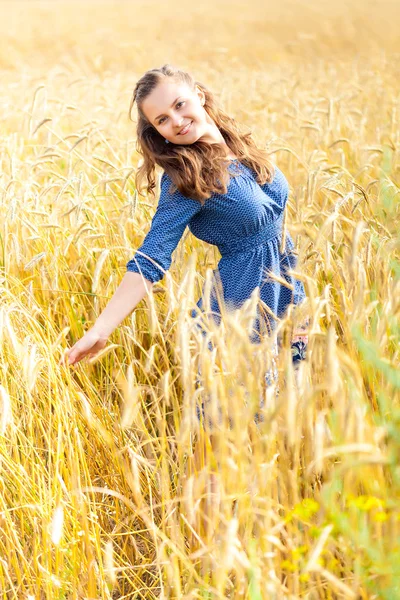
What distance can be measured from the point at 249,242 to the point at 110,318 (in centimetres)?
48

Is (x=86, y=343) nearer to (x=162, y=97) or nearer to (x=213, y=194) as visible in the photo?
(x=213, y=194)

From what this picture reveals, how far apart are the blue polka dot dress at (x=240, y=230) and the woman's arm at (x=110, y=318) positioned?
0.48 ft

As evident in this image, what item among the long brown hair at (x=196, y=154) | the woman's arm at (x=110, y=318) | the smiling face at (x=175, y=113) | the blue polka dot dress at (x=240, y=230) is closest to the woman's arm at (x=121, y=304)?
the woman's arm at (x=110, y=318)

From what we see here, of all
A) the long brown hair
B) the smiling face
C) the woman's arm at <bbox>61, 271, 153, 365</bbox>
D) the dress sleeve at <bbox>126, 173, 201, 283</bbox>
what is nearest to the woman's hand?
the woman's arm at <bbox>61, 271, 153, 365</bbox>

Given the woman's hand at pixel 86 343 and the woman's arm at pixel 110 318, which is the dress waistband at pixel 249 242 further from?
the woman's hand at pixel 86 343

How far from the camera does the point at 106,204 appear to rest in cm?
343


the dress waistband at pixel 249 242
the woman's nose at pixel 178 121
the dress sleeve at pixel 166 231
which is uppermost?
the woman's nose at pixel 178 121

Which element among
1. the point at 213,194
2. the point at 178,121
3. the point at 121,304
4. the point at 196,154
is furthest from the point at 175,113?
the point at 121,304

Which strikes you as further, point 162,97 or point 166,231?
point 162,97

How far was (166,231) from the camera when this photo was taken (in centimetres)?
183

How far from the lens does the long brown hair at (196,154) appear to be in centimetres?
184

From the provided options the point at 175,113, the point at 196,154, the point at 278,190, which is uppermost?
the point at 175,113

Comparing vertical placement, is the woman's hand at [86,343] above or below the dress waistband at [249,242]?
below

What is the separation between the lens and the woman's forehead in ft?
6.31
